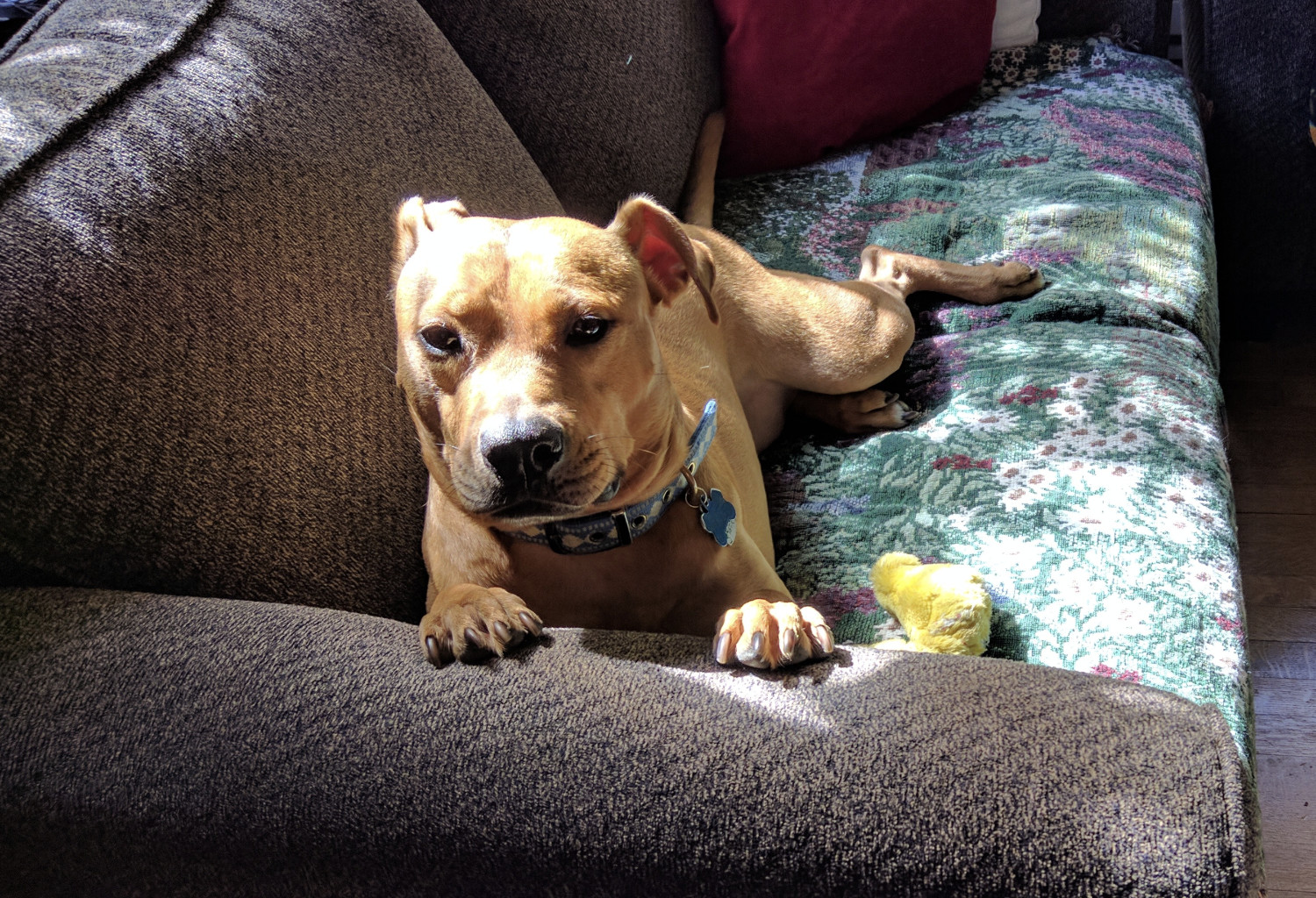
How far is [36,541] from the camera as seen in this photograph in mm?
1033

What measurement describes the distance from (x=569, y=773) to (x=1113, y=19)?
2.88 m

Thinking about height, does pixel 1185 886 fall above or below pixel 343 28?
below

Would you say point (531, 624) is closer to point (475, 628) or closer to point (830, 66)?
point (475, 628)

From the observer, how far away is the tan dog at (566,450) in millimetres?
1086

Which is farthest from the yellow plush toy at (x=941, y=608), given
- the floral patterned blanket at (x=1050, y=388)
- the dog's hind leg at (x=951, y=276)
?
the dog's hind leg at (x=951, y=276)

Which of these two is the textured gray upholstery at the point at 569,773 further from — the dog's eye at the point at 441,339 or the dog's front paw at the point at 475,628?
the dog's eye at the point at 441,339

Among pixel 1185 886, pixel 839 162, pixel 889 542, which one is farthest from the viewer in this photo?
pixel 839 162

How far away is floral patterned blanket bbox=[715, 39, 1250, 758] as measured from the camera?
54.2 inches

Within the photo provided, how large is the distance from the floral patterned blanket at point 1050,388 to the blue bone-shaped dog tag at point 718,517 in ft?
0.83

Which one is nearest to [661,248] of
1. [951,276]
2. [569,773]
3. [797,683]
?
[797,683]

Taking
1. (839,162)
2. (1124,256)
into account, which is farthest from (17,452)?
(839,162)

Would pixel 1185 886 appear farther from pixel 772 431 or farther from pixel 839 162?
pixel 839 162

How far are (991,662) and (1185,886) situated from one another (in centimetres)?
27

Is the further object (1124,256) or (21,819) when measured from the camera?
(1124,256)
